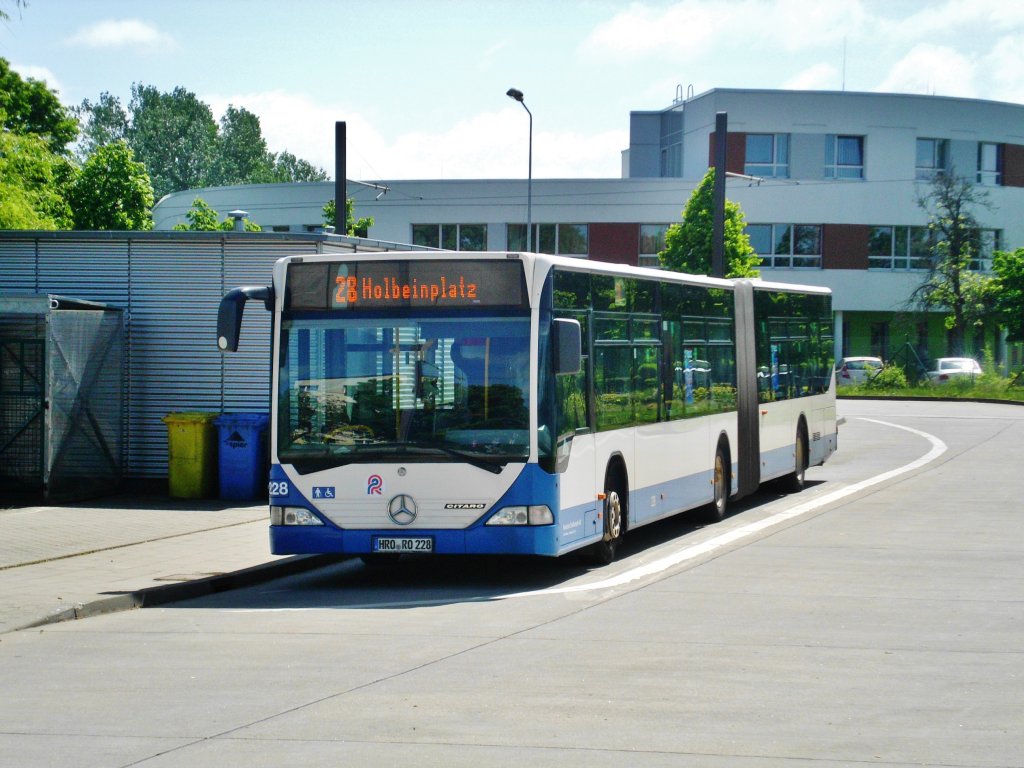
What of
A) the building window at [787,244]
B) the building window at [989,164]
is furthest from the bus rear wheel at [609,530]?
the building window at [989,164]

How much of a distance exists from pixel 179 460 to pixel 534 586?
7.85m

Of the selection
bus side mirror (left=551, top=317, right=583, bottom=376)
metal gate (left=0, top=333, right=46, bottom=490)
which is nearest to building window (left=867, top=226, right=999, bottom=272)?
metal gate (left=0, top=333, right=46, bottom=490)

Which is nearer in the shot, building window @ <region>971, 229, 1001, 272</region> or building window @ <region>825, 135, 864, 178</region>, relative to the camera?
building window @ <region>825, 135, 864, 178</region>

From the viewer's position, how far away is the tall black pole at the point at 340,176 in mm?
26312

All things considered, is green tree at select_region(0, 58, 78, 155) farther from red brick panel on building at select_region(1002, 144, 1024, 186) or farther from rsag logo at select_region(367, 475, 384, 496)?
rsag logo at select_region(367, 475, 384, 496)

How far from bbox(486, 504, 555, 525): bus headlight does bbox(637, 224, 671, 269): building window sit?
188 ft

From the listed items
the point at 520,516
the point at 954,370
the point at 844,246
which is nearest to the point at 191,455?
the point at 520,516

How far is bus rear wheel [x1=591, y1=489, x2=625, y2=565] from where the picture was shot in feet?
45.5

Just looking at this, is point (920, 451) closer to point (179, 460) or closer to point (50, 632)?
point (179, 460)

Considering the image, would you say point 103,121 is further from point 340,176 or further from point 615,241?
point 340,176

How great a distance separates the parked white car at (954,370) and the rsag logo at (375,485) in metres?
49.4

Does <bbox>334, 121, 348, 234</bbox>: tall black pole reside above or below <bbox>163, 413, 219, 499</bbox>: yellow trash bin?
above

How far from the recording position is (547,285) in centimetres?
1262

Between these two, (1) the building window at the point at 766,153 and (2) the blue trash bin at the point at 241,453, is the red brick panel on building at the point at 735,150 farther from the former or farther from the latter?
(2) the blue trash bin at the point at 241,453
